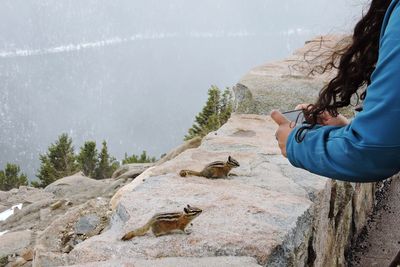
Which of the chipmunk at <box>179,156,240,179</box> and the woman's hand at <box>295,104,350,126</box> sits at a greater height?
the woman's hand at <box>295,104,350,126</box>

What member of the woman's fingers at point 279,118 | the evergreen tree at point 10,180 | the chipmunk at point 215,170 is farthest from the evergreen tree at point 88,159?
the woman's fingers at point 279,118

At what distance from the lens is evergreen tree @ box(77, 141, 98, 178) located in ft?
127

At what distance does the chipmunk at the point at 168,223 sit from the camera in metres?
3.53

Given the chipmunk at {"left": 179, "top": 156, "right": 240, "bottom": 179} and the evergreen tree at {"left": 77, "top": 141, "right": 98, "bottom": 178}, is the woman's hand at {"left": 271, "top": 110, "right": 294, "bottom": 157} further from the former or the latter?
the evergreen tree at {"left": 77, "top": 141, "right": 98, "bottom": 178}

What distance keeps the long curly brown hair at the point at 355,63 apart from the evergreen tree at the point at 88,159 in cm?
3713

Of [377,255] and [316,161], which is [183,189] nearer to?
[316,161]

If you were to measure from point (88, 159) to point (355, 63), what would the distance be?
37989 millimetres

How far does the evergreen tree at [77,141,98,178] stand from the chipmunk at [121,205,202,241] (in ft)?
118

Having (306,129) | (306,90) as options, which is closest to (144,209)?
(306,129)

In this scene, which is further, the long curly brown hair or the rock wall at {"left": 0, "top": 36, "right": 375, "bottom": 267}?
the rock wall at {"left": 0, "top": 36, "right": 375, "bottom": 267}

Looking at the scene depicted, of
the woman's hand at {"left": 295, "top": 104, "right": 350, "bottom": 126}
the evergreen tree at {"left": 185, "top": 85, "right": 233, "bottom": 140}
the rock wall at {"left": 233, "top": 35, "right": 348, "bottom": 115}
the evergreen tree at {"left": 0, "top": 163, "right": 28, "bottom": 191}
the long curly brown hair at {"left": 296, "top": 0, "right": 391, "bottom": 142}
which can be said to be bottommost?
the evergreen tree at {"left": 0, "top": 163, "right": 28, "bottom": 191}

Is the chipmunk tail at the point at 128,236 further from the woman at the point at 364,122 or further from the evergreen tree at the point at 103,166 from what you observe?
the evergreen tree at the point at 103,166

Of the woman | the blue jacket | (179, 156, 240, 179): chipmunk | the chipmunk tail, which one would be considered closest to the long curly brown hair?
the woman

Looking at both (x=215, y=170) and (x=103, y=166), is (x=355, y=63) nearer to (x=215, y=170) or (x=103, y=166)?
(x=215, y=170)
